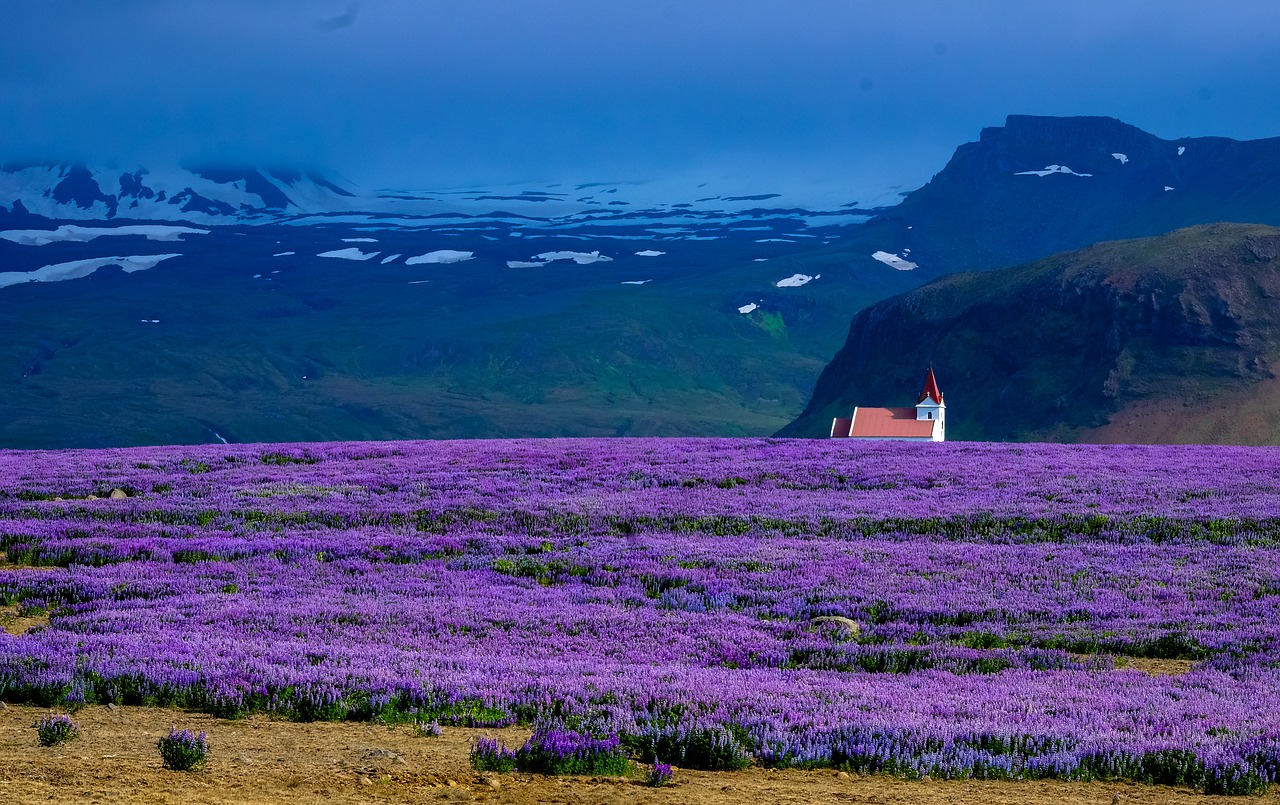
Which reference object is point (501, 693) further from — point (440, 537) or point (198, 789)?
point (440, 537)

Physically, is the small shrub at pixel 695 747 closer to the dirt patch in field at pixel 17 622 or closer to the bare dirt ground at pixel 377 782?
the bare dirt ground at pixel 377 782

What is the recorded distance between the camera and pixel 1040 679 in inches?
596

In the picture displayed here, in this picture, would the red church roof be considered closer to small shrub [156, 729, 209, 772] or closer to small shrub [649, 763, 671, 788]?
small shrub [649, 763, 671, 788]

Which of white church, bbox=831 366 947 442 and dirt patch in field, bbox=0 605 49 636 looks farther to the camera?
white church, bbox=831 366 947 442

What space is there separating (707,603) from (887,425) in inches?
3629

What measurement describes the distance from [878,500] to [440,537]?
11.6 m

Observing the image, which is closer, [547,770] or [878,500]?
[547,770]

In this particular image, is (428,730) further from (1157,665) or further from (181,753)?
(1157,665)

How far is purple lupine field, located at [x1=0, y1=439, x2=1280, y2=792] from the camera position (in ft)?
41.8

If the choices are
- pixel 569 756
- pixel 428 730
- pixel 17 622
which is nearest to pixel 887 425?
pixel 17 622

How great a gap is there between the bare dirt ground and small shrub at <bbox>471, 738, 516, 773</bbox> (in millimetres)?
110

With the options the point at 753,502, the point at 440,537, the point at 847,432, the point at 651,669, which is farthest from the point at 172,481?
the point at 847,432

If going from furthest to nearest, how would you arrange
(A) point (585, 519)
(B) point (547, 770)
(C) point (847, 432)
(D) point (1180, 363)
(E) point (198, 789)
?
(D) point (1180, 363) → (C) point (847, 432) → (A) point (585, 519) → (B) point (547, 770) → (E) point (198, 789)

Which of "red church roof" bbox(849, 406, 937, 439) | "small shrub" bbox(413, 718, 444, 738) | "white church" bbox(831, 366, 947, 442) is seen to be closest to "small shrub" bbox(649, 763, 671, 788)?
"small shrub" bbox(413, 718, 444, 738)
